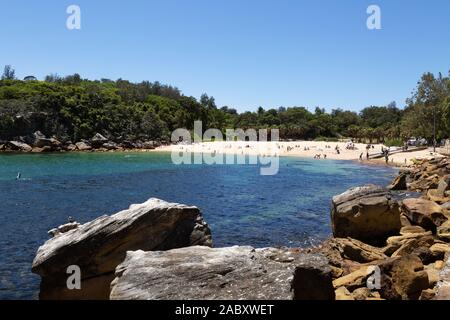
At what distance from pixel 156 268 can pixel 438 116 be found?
94.2 metres

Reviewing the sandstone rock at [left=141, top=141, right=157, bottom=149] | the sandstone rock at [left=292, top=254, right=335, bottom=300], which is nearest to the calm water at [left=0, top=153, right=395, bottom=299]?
the sandstone rock at [left=292, top=254, right=335, bottom=300]

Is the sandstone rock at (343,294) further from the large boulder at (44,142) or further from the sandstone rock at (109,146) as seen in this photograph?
the sandstone rock at (109,146)

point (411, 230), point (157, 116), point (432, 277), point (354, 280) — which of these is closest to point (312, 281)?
point (354, 280)

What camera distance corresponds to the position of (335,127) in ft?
526

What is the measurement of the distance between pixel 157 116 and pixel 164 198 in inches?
3966

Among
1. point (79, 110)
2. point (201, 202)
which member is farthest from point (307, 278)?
point (79, 110)

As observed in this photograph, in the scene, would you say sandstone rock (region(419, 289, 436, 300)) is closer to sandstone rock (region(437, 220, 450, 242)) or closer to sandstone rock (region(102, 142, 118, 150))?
sandstone rock (region(437, 220, 450, 242))

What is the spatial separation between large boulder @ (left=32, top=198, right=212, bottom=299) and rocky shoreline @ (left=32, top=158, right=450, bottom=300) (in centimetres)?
3

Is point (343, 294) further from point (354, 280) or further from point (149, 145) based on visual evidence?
point (149, 145)

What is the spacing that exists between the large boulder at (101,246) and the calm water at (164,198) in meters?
3.21

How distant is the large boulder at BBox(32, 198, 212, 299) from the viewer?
43.1ft

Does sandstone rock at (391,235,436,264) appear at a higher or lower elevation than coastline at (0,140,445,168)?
lower
